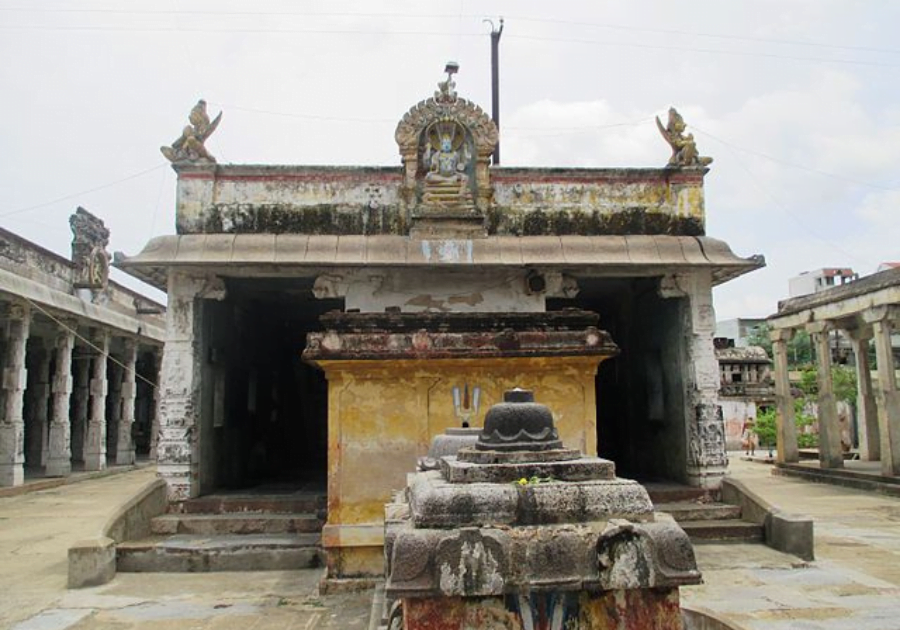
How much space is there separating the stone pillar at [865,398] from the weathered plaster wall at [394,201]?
11.2 m

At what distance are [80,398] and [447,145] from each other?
649 inches

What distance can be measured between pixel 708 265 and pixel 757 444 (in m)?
23.7

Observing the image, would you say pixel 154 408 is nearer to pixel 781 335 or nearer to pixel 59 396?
pixel 59 396

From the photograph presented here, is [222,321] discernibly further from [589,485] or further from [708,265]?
[589,485]

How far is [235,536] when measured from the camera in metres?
9.68

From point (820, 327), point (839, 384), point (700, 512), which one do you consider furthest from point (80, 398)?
point (839, 384)

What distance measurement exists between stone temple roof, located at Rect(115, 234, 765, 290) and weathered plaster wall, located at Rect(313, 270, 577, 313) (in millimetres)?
375

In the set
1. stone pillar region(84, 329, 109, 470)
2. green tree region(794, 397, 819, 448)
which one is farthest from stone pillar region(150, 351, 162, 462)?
green tree region(794, 397, 819, 448)

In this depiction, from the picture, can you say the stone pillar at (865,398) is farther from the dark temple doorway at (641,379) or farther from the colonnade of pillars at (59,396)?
the colonnade of pillars at (59,396)

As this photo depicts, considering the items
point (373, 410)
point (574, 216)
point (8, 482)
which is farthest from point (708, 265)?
point (8, 482)

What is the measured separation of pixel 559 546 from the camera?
152 inches

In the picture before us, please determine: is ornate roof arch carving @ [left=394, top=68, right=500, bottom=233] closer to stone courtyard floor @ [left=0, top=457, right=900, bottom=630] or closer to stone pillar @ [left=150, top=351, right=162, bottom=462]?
stone courtyard floor @ [left=0, top=457, right=900, bottom=630]

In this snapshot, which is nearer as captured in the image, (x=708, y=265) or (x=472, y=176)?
(x=708, y=265)

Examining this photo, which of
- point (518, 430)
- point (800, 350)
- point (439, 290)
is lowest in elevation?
point (518, 430)
